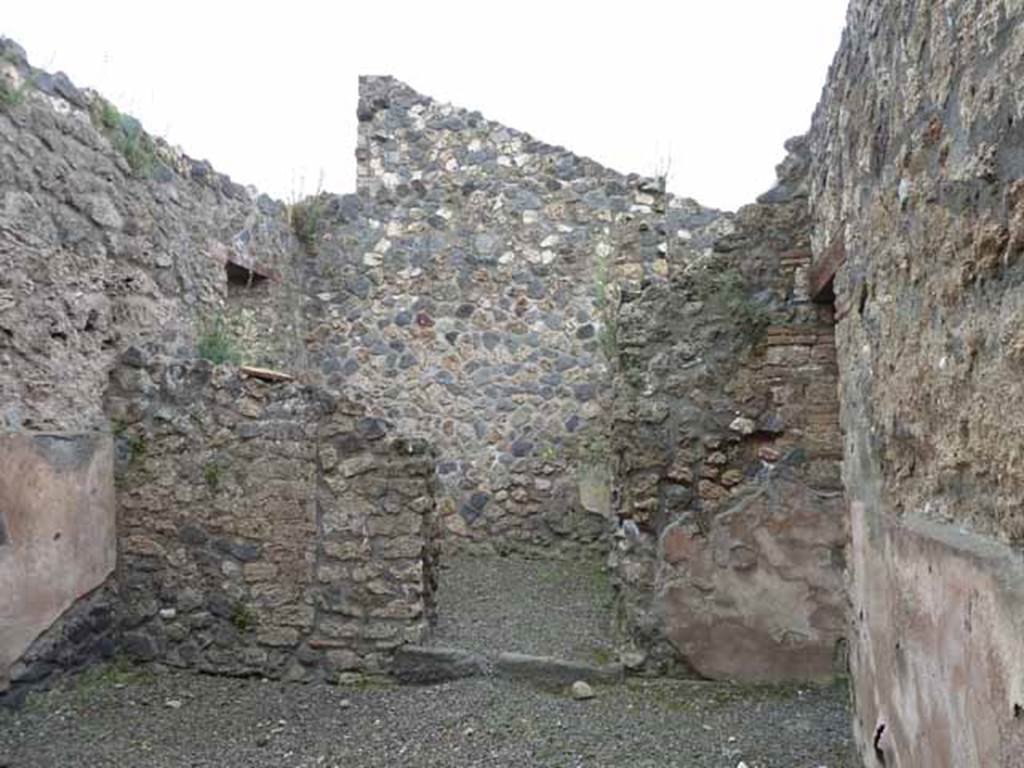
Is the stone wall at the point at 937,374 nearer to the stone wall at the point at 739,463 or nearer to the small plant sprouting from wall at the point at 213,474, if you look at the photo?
the stone wall at the point at 739,463

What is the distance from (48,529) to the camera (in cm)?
378

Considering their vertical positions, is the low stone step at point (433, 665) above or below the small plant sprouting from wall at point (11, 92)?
below

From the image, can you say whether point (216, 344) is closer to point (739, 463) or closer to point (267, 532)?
point (267, 532)

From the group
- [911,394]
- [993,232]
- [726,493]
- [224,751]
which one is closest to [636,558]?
[726,493]

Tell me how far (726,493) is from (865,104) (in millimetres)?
2288

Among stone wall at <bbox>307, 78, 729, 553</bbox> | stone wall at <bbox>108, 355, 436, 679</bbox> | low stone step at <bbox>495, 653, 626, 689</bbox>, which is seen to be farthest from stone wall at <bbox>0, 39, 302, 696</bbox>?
stone wall at <bbox>307, 78, 729, 553</bbox>

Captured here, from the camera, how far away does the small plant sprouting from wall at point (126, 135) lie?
4469 millimetres

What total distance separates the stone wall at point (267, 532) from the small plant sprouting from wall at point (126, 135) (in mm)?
1277

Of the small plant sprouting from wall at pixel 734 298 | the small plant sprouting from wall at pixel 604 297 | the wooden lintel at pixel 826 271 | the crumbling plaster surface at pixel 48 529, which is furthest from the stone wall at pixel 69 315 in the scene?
the wooden lintel at pixel 826 271

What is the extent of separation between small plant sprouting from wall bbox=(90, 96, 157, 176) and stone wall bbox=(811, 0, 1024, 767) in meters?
3.59

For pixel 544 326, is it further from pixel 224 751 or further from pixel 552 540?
pixel 224 751

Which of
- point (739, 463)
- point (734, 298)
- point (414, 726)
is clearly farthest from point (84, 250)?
point (739, 463)

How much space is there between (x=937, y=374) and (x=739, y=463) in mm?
2638

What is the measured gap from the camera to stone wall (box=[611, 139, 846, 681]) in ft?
13.7
